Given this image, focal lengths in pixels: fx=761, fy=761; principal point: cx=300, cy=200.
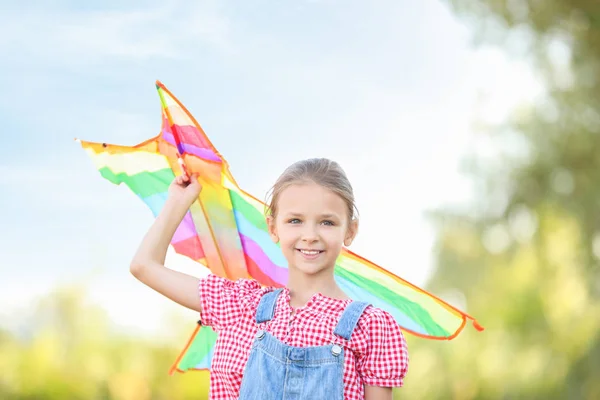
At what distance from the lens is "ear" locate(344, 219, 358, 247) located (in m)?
1.41

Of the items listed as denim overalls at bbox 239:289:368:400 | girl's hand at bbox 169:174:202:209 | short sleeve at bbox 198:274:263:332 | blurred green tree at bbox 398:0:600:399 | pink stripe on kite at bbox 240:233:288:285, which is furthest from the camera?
blurred green tree at bbox 398:0:600:399

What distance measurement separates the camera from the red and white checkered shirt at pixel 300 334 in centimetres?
129

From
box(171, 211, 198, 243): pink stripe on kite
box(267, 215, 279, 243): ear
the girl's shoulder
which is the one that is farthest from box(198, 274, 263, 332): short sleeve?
box(171, 211, 198, 243): pink stripe on kite

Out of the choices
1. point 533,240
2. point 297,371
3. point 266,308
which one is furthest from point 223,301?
point 533,240

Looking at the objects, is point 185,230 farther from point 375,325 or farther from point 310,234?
point 375,325

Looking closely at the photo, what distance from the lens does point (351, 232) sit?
142 cm

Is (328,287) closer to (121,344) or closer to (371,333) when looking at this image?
(371,333)

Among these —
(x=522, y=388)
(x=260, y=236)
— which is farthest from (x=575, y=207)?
(x=260, y=236)

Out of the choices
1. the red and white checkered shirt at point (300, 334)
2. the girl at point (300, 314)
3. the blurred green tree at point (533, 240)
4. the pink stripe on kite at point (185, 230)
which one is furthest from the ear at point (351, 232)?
the blurred green tree at point (533, 240)

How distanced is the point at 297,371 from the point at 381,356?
0.15 m

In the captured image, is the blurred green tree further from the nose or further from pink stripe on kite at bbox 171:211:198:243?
the nose

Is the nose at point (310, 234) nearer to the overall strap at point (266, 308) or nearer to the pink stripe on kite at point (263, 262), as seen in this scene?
the overall strap at point (266, 308)

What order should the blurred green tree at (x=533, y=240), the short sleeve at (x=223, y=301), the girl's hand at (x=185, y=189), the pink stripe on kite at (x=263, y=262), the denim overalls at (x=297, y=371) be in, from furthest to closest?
the blurred green tree at (x=533, y=240), the pink stripe on kite at (x=263, y=262), the girl's hand at (x=185, y=189), the short sleeve at (x=223, y=301), the denim overalls at (x=297, y=371)

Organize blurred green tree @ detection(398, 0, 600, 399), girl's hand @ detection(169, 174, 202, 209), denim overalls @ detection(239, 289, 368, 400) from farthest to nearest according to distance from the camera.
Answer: blurred green tree @ detection(398, 0, 600, 399)
girl's hand @ detection(169, 174, 202, 209)
denim overalls @ detection(239, 289, 368, 400)
